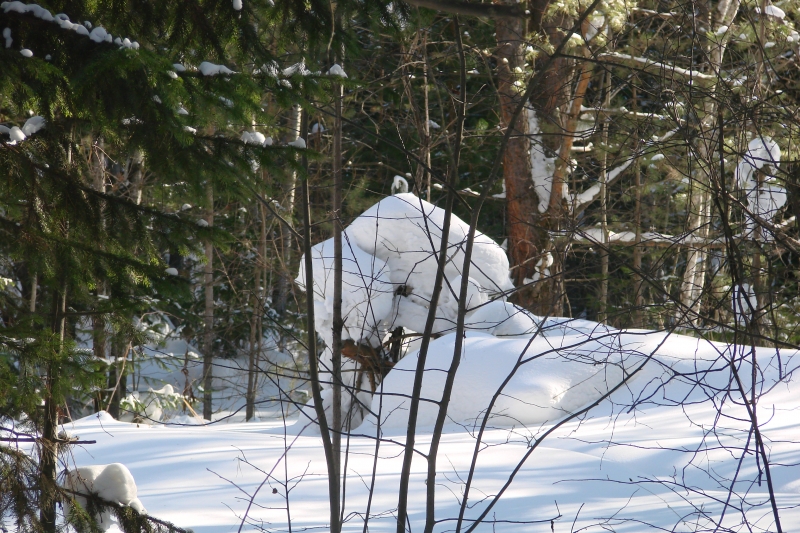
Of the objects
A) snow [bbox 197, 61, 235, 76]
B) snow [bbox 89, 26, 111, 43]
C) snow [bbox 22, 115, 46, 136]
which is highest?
snow [bbox 89, 26, 111, 43]

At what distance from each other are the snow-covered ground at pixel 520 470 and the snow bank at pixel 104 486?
0.09 metres

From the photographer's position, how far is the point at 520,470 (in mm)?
3910

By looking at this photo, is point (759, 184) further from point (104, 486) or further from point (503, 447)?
point (104, 486)

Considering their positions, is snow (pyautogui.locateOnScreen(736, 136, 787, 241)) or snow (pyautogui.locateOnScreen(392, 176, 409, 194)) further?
snow (pyautogui.locateOnScreen(392, 176, 409, 194))

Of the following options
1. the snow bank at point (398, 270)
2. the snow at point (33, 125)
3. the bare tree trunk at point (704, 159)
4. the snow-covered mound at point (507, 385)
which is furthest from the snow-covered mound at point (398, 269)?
the snow at point (33, 125)

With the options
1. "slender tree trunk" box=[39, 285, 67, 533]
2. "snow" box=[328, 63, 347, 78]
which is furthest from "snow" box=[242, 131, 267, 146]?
"slender tree trunk" box=[39, 285, 67, 533]

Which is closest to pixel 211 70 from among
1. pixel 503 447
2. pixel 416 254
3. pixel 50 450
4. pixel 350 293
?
pixel 50 450

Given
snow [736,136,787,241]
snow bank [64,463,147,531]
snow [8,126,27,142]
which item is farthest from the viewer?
snow bank [64,463,147,531]

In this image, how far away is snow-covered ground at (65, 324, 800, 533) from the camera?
10.4 ft

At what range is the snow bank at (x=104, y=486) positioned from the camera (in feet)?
9.89

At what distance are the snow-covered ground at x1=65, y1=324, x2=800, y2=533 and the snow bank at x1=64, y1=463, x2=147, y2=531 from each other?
90 millimetres

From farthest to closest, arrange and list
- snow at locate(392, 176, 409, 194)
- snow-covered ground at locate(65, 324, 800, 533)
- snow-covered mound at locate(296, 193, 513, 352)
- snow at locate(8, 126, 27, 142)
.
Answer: snow at locate(392, 176, 409, 194) < snow-covered mound at locate(296, 193, 513, 352) < snow-covered ground at locate(65, 324, 800, 533) < snow at locate(8, 126, 27, 142)

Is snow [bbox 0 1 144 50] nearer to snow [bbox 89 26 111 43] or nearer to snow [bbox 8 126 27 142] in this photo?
snow [bbox 89 26 111 43]

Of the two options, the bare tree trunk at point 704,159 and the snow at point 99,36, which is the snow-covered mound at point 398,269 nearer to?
the bare tree trunk at point 704,159
